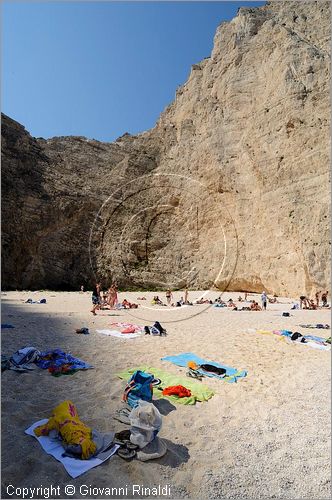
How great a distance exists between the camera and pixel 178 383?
469 cm

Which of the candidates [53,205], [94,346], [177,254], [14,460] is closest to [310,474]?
[14,460]

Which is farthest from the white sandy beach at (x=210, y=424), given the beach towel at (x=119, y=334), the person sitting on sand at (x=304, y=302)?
the person sitting on sand at (x=304, y=302)

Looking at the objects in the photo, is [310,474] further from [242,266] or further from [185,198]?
[185,198]

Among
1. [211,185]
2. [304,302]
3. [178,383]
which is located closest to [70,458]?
[178,383]

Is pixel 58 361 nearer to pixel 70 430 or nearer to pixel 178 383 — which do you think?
pixel 178 383

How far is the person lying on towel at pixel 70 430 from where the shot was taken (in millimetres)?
2828

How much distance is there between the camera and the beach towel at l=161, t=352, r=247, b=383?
504cm

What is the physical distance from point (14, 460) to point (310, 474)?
8.17 ft

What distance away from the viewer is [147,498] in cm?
246

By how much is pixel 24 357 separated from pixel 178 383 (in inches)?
94.7

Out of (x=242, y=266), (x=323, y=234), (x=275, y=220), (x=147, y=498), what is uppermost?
(x=275, y=220)

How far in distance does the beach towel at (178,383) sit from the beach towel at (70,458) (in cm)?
137

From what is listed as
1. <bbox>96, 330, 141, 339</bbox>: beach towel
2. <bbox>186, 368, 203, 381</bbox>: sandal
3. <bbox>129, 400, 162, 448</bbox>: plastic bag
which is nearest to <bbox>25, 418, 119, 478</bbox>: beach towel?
<bbox>129, 400, 162, 448</bbox>: plastic bag

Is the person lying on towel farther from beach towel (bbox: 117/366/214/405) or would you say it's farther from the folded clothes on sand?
the folded clothes on sand
